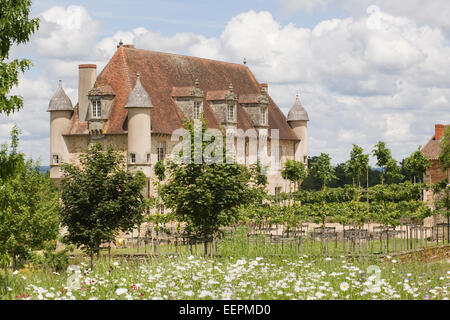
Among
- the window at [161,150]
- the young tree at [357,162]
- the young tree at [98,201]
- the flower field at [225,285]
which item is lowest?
the flower field at [225,285]

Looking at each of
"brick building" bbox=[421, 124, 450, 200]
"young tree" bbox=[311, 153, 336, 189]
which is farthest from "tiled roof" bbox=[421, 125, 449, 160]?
"young tree" bbox=[311, 153, 336, 189]

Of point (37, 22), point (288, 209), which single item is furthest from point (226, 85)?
point (37, 22)

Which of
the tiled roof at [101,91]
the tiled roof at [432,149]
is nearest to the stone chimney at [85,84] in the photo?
the tiled roof at [101,91]

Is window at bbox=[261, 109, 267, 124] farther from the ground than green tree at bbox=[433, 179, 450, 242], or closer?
farther from the ground

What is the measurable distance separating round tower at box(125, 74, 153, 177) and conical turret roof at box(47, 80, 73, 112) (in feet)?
17.9

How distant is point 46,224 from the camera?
122 feet

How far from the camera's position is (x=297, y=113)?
219 ft

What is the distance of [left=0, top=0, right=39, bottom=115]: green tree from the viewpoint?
18.4 meters

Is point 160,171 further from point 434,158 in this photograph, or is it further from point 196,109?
point 434,158

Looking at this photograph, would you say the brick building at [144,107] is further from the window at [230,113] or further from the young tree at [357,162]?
the young tree at [357,162]

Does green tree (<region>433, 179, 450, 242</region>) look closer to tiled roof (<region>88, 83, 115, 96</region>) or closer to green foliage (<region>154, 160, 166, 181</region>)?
green foliage (<region>154, 160, 166, 181</region>)

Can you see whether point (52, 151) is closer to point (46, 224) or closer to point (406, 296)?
point (46, 224)

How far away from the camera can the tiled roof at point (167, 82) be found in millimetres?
52219
